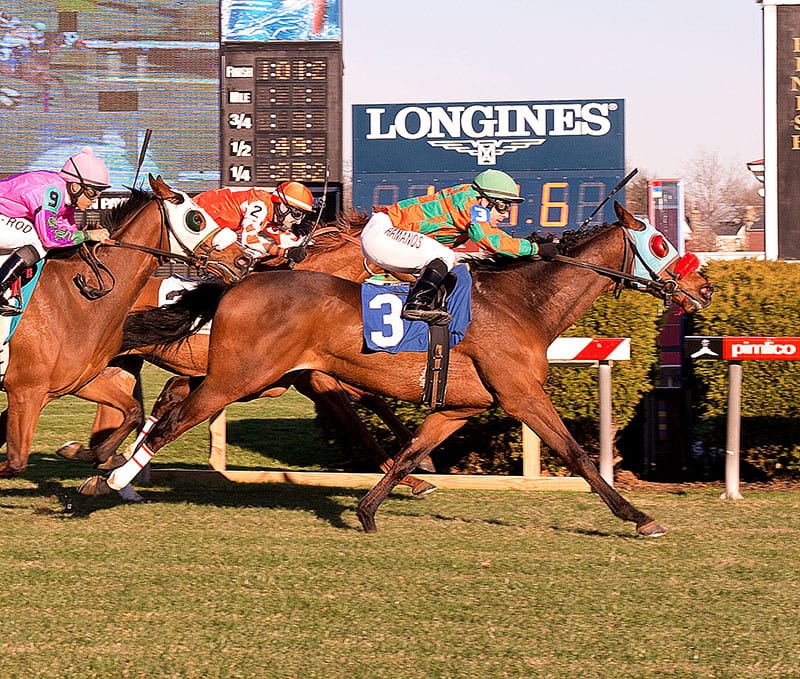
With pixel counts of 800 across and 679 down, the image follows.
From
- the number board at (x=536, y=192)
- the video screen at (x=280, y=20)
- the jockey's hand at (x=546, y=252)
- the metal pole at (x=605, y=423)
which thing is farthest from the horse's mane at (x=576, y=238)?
the video screen at (x=280, y=20)

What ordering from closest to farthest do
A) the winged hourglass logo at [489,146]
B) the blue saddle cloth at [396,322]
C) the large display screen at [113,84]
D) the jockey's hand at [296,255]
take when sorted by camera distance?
the blue saddle cloth at [396,322]
the jockey's hand at [296,255]
the winged hourglass logo at [489,146]
the large display screen at [113,84]

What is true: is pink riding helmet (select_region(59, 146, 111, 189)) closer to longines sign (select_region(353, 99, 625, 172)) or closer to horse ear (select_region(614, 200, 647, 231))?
horse ear (select_region(614, 200, 647, 231))

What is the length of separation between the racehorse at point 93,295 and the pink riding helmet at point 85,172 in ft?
0.62

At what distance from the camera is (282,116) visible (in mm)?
15859

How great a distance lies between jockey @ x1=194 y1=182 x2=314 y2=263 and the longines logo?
258 inches

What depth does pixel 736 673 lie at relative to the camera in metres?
3.39

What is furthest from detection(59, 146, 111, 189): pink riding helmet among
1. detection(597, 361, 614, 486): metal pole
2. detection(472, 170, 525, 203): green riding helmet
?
detection(597, 361, 614, 486): metal pole

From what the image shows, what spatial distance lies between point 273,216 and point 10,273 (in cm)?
193

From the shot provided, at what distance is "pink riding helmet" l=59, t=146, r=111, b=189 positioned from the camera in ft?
18.4

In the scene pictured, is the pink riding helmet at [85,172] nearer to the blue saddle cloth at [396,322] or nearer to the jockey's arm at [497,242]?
the blue saddle cloth at [396,322]

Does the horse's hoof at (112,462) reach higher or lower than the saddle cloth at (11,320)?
lower

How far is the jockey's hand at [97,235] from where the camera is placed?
217 inches

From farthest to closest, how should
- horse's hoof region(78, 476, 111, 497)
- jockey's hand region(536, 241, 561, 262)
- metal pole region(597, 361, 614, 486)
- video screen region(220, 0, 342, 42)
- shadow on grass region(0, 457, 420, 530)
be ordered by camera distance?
video screen region(220, 0, 342, 42)
metal pole region(597, 361, 614, 486)
shadow on grass region(0, 457, 420, 530)
horse's hoof region(78, 476, 111, 497)
jockey's hand region(536, 241, 561, 262)

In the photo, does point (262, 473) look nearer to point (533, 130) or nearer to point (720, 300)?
point (720, 300)
